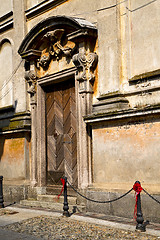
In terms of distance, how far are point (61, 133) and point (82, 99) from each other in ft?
4.76

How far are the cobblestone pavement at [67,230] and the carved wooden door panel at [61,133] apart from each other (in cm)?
207

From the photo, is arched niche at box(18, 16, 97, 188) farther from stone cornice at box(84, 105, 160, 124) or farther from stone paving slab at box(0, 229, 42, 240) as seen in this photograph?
stone paving slab at box(0, 229, 42, 240)

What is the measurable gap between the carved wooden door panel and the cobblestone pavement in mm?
2066

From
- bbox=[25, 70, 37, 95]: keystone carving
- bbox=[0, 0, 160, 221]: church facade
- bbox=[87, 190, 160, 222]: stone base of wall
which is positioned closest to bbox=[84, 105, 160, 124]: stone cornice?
bbox=[0, 0, 160, 221]: church facade

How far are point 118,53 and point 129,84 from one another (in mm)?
747

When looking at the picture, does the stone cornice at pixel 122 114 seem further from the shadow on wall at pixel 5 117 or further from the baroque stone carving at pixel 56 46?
the shadow on wall at pixel 5 117

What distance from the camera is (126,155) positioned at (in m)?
7.95

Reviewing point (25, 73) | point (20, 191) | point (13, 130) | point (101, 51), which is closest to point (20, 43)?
point (25, 73)

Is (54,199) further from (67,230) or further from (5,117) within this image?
(5,117)

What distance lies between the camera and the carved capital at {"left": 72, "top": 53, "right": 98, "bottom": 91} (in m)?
9.05

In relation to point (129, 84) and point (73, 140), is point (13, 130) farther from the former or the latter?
point (129, 84)

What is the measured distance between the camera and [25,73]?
10938mm

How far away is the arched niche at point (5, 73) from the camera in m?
12.2

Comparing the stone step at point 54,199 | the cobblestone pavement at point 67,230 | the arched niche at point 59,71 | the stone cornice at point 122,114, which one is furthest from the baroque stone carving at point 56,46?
the cobblestone pavement at point 67,230
